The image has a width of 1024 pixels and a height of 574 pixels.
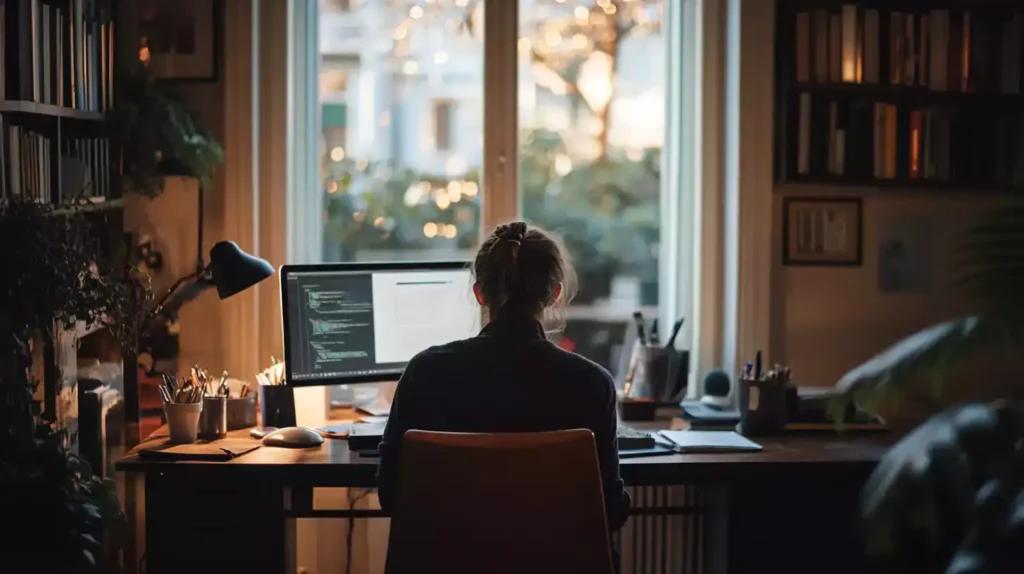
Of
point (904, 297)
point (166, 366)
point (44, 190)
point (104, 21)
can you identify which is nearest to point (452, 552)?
point (44, 190)

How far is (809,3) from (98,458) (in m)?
2.23

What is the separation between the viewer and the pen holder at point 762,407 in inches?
117

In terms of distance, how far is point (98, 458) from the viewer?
268 centimetres

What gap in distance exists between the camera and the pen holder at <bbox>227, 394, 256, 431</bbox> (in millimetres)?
2895

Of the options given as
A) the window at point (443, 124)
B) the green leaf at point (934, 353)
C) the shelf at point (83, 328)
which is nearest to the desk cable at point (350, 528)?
the shelf at point (83, 328)

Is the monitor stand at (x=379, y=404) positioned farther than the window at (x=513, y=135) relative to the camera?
No

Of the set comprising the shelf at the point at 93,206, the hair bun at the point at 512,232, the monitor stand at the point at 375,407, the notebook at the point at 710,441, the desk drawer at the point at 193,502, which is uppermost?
the shelf at the point at 93,206

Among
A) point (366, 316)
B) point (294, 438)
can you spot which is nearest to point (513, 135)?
point (366, 316)

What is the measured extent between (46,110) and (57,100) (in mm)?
101

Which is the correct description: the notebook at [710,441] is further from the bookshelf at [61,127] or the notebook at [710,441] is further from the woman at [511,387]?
the bookshelf at [61,127]

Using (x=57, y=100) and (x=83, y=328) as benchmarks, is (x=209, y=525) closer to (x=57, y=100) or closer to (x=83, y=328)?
(x=83, y=328)

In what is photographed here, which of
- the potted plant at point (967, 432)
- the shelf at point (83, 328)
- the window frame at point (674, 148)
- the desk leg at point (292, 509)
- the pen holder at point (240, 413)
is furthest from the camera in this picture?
the window frame at point (674, 148)

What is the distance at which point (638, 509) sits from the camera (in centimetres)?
298

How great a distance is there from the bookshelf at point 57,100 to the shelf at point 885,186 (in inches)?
71.5
